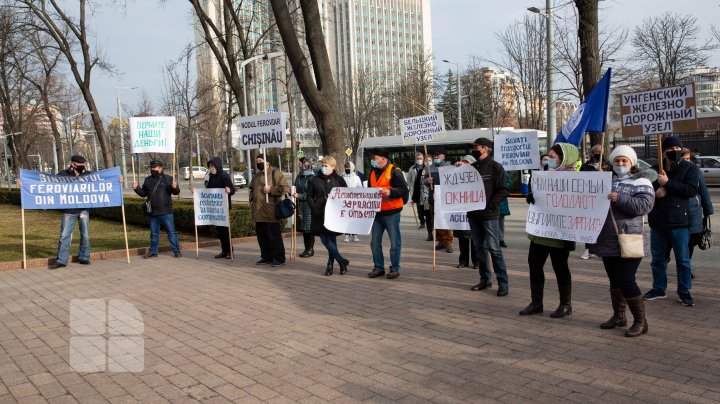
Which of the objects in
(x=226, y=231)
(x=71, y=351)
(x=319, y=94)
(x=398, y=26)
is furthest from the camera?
(x=398, y=26)

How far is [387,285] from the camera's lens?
862 centimetres

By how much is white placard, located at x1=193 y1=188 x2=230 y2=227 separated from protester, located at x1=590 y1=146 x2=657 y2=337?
7.37 meters

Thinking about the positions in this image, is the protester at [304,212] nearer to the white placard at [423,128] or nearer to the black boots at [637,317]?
the white placard at [423,128]

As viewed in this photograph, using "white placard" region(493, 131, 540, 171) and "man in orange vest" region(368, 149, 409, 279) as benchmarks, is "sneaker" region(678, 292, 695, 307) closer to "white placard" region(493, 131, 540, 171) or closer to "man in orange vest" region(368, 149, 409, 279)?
"man in orange vest" region(368, 149, 409, 279)

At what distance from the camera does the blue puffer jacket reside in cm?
567

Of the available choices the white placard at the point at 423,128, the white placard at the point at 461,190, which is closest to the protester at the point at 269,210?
the white placard at the point at 423,128

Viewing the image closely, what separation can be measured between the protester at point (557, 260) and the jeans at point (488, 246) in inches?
38.5

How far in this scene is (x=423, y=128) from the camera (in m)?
11.5

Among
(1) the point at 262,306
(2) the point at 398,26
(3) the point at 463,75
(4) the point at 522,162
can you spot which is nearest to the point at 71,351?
(1) the point at 262,306

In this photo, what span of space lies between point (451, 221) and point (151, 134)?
621cm

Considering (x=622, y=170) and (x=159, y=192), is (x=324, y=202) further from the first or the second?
(x=622, y=170)

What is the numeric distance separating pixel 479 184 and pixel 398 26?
13942cm

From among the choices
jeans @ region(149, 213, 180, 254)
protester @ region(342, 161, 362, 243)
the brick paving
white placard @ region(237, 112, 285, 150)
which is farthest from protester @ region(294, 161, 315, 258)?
jeans @ region(149, 213, 180, 254)

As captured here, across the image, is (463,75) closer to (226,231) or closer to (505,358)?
(226,231)
